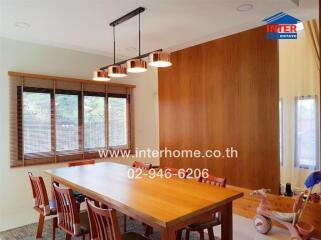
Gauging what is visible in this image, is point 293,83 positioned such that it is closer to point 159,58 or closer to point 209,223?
point 159,58

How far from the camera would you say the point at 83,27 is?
3.29 meters

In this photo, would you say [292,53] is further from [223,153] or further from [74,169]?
[74,169]

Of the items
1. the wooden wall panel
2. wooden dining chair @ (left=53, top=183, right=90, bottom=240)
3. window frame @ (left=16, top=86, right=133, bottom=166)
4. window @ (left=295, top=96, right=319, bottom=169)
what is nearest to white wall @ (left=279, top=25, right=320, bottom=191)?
window @ (left=295, top=96, right=319, bottom=169)

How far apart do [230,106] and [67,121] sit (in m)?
2.82

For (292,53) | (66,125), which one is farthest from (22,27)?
(292,53)

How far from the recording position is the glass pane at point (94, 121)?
4.48 meters

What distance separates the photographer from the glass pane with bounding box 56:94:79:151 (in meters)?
4.11

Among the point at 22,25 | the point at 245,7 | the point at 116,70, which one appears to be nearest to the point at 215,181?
the point at 116,70

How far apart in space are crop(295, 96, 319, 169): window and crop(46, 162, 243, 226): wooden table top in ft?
11.7

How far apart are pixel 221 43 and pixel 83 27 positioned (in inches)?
85.3

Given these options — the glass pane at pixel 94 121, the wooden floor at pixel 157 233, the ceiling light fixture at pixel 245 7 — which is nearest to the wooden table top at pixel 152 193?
the wooden floor at pixel 157 233

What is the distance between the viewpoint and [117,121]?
4.96 metres

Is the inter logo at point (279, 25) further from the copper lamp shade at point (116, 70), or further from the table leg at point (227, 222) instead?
the table leg at point (227, 222)

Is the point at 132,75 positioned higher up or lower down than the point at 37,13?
lower down
